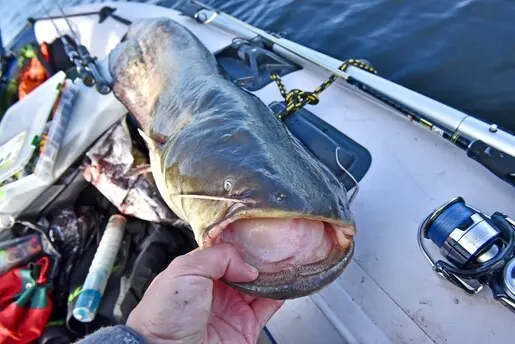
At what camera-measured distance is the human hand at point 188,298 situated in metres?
1.53

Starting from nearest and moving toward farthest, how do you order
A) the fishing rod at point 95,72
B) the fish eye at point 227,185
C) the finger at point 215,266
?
the finger at point 215,266 < the fish eye at point 227,185 < the fishing rod at point 95,72

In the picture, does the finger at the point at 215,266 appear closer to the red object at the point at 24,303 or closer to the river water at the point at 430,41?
the red object at the point at 24,303

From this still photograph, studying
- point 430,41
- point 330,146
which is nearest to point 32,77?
point 330,146

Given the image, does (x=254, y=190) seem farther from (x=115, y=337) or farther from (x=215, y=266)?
(x=115, y=337)

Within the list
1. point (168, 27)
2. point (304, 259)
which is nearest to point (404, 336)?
point (304, 259)

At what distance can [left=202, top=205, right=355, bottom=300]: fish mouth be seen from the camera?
1668mm

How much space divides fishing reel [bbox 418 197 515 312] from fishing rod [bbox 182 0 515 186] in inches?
17.2

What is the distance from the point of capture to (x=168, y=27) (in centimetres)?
368

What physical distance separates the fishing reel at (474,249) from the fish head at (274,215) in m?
0.44

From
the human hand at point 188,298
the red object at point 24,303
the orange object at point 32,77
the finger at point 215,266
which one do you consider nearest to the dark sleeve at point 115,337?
the human hand at point 188,298

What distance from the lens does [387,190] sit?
253cm

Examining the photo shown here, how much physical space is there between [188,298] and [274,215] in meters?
0.38

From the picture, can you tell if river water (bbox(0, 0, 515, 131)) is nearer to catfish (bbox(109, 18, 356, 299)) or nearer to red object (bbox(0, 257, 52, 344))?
catfish (bbox(109, 18, 356, 299))

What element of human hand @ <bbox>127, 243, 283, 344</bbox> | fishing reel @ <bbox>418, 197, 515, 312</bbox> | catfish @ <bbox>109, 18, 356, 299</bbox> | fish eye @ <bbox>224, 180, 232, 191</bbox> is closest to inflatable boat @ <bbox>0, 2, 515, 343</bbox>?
fishing reel @ <bbox>418, 197, 515, 312</bbox>
